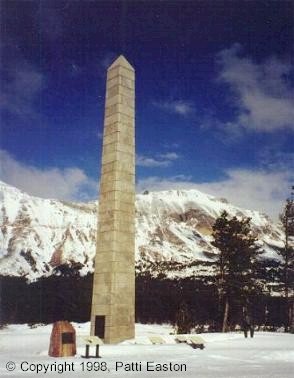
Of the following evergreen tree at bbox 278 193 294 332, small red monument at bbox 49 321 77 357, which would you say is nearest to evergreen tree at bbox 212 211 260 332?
evergreen tree at bbox 278 193 294 332

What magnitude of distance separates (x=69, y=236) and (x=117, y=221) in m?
119

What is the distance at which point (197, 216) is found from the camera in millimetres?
198125

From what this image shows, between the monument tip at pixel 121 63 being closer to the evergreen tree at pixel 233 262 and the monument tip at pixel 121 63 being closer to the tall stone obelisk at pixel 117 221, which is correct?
the tall stone obelisk at pixel 117 221

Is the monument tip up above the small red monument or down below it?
above

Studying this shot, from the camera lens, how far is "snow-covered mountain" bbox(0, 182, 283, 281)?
11400cm

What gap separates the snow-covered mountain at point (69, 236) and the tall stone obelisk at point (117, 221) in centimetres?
6896

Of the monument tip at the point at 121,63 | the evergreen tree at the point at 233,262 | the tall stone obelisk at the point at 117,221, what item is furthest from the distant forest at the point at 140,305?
the monument tip at the point at 121,63

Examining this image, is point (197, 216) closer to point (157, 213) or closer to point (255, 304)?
point (157, 213)

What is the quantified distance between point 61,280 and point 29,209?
113 metres

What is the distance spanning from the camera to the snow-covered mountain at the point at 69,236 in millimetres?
114000

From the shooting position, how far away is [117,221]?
19516mm

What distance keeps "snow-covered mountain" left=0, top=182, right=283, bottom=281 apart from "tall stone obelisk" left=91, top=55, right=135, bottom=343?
68955 millimetres

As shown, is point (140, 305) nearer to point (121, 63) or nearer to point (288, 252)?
point (288, 252)

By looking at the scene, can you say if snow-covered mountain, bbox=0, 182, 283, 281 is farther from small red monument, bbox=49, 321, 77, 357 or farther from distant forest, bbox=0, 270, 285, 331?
small red monument, bbox=49, 321, 77, 357
